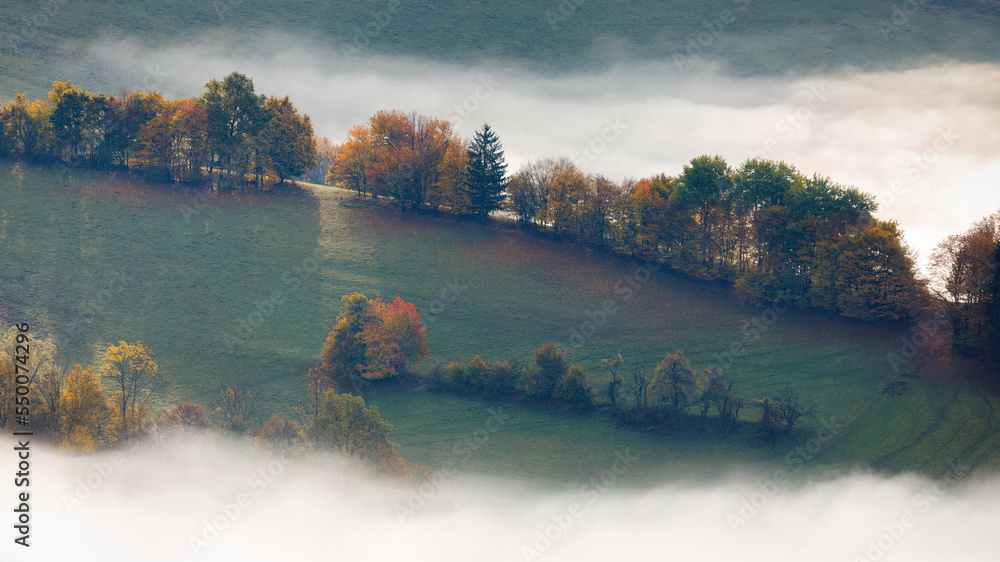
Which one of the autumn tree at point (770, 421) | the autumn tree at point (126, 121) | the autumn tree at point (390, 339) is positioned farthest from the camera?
the autumn tree at point (126, 121)

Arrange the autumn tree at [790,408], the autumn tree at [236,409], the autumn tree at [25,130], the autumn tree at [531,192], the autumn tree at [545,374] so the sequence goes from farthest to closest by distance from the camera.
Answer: the autumn tree at [531,192] → the autumn tree at [25,130] → the autumn tree at [545,374] → the autumn tree at [790,408] → the autumn tree at [236,409]

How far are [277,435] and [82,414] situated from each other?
15.7 m

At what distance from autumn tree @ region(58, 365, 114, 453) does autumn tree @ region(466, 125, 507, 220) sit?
59.0m

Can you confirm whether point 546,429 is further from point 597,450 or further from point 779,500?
point 779,500

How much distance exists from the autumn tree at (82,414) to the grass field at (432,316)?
35.0 ft

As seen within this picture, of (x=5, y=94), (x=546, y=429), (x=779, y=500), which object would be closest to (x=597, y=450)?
(x=546, y=429)

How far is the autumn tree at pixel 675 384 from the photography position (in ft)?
232

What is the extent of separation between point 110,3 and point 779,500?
199m

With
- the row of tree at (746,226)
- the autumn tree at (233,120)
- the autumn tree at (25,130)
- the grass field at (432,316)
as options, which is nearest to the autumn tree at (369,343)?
the grass field at (432,316)

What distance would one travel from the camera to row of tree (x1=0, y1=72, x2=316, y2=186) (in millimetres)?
105438

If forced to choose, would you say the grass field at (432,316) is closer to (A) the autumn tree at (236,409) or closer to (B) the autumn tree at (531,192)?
(A) the autumn tree at (236,409)

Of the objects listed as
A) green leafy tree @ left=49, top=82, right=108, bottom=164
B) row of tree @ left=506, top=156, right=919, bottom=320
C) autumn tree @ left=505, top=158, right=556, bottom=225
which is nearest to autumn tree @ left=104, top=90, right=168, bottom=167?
green leafy tree @ left=49, top=82, right=108, bottom=164

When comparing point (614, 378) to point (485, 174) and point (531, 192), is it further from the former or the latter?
point (485, 174)

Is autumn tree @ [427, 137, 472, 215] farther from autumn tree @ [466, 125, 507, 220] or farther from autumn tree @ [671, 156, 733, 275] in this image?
autumn tree @ [671, 156, 733, 275]
